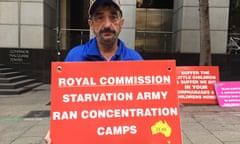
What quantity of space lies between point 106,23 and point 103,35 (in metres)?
0.08

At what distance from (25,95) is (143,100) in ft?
38.2

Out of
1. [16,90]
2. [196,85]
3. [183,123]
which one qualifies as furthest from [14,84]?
[183,123]

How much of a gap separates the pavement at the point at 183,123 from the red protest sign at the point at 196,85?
0.70ft

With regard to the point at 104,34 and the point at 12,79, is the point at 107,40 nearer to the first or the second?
the point at 104,34

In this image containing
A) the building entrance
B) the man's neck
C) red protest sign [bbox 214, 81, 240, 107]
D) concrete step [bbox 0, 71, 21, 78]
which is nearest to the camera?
the man's neck

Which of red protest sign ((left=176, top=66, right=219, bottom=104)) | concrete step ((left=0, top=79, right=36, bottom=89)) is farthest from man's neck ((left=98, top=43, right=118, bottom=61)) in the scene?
concrete step ((left=0, top=79, right=36, bottom=89))

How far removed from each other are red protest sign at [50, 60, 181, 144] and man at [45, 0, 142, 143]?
13 cm

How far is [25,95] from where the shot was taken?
13.4 metres

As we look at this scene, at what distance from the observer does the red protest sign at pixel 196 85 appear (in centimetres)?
1018

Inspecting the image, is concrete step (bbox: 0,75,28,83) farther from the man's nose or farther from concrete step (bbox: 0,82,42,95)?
the man's nose

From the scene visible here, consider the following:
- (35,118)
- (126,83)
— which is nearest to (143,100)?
(126,83)

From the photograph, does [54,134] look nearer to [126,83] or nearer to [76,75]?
[76,75]

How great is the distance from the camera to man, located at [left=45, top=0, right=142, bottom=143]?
2.34 metres

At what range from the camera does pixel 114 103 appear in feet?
7.73
